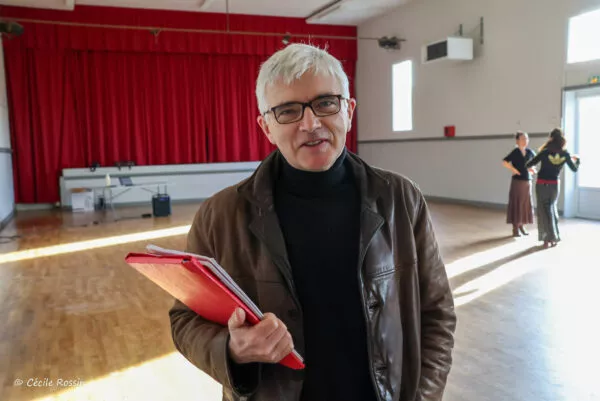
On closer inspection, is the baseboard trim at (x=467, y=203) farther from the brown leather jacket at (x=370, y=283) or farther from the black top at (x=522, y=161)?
the brown leather jacket at (x=370, y=283)

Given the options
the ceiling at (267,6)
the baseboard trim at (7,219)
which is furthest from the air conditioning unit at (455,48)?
the baseboard trim at (7,219)

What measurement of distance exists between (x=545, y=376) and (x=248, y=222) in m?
2.49

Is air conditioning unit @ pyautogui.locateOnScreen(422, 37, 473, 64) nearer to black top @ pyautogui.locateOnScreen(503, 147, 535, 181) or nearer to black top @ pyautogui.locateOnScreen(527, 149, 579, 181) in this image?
black top @ pyautogui.locateOnScreen(503, 147, 535, 181)

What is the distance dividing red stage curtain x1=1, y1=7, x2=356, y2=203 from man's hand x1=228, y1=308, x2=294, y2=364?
13051 mm

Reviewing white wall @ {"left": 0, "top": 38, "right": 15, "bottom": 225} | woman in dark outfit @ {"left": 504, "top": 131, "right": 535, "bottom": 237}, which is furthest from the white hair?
white wall @ {"left": 0, "top": 38, "right": 15, "bottom": 225}

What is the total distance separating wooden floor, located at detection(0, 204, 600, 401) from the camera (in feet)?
9.93

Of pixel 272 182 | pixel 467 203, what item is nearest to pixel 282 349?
pixel 272 182

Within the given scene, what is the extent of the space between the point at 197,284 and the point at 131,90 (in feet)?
44.0

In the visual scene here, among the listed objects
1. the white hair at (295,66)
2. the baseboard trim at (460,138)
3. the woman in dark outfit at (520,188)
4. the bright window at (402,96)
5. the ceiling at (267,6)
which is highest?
the ceiling at (267,6)

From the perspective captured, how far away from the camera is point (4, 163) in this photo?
11.2m

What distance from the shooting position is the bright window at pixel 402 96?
13.2m

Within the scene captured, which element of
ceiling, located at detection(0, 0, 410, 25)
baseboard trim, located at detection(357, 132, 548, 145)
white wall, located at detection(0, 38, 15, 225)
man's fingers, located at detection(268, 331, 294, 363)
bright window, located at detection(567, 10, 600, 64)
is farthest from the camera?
ceiling, located at detection(0, 0, 410, 25)

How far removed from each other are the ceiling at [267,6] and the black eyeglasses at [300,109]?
38.5ft

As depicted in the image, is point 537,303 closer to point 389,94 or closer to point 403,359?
point 403,359
